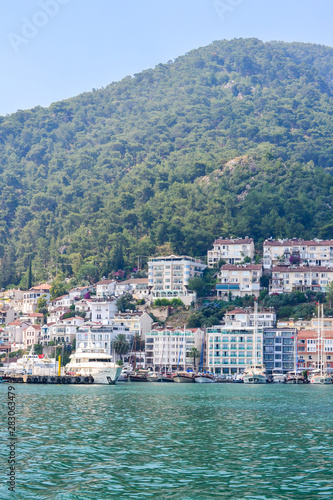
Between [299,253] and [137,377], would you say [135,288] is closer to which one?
[299,253]

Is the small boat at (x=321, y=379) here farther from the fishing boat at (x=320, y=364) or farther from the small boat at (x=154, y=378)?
the small boat at (x=154, y=378)

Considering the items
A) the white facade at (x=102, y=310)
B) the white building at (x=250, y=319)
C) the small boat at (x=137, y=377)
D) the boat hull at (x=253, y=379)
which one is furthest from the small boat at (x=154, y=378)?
the white facade at (x=102, y=310)

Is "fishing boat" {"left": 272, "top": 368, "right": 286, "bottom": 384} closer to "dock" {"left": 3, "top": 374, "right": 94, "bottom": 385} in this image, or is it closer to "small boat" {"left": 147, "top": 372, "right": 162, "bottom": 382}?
"small boat" {"left": 147, "top": 372, "right": 162, "bottom": 382}

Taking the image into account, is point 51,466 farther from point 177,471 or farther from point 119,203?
point 119,203

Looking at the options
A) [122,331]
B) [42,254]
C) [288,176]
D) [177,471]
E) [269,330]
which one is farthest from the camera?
[42,254]

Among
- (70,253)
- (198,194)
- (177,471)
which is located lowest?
(177,471)

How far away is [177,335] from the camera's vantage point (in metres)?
126

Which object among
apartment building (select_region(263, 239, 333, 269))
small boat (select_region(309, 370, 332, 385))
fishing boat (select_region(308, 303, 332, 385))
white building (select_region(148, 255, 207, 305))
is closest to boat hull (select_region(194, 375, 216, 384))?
small boat (select_region(309, 370, 332, 385))

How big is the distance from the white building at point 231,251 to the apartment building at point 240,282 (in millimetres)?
7940

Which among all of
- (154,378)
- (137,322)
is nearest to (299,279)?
(137,322)

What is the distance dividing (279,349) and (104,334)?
28852mm

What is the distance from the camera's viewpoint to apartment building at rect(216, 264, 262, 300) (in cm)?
13900

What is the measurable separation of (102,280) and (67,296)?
772 cm

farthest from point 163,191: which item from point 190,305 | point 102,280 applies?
point 190,305
